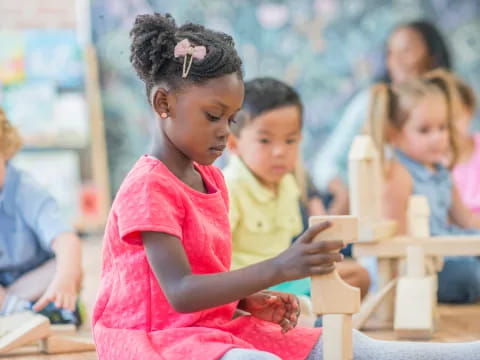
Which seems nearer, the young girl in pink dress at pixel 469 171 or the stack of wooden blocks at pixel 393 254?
the stack of wooden blocks at pixel 393 254

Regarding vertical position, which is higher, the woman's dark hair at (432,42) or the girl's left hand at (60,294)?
the woman's dark hair at (432,42)

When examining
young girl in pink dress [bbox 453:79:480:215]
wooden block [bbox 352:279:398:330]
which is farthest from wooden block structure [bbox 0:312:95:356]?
young girl in pink dress [bbox 453:79:480:215]

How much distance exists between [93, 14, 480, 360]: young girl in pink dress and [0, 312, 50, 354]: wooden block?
56 cm

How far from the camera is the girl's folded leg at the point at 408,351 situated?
3.53ft

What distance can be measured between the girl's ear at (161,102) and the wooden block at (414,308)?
0.86 meters

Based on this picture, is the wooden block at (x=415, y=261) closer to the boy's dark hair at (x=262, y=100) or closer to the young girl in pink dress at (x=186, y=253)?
the boy's dark hair at (x=262, y=100)

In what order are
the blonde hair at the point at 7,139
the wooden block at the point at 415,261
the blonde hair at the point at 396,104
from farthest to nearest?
the blonde hair at the point at 396,104
the blonde hair at the point at 7,139
the wooden block at the point at 415,261

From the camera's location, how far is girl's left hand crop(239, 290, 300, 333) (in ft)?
3.74

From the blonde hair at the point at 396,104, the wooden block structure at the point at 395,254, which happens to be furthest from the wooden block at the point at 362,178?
the blonde hair at the point at 396,104

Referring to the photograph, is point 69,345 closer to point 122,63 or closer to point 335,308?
point 335,308

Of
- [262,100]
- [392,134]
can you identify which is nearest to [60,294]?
[262,100]

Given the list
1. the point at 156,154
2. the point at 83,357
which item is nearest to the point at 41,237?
the point at 83,357

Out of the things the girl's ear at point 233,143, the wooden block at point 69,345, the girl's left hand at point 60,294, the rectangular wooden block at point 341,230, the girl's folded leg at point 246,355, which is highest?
the girl's ear at point 233,143

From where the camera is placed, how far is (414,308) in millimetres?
1786
